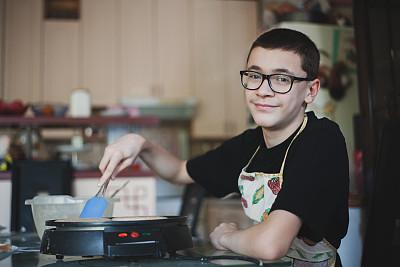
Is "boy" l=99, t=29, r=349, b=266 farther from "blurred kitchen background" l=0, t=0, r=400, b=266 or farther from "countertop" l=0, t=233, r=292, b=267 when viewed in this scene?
"blurred kitchen background" l=0, t=0, r=400, b=266

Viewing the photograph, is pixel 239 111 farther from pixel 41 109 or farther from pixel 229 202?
pixel 41 109

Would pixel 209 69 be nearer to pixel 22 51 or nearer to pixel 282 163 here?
pixel 22 51

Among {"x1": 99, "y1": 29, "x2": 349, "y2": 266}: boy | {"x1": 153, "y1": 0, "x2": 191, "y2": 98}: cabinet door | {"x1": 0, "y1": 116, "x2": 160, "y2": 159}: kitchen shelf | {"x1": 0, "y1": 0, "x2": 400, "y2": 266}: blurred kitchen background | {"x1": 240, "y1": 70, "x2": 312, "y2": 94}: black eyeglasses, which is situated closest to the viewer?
{"x1": 99, "y1": 29, "x2": 349, "y2": 266}: boy

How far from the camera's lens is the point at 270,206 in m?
1.03

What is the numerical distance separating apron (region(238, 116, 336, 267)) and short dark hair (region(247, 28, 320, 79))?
0.41 feet

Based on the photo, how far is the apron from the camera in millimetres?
1002

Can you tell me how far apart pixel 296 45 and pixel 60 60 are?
3583mm

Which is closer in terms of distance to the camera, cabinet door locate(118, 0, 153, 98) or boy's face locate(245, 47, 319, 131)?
boy's face locate(245, 47, 319, 131)

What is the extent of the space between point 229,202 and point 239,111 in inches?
44.0

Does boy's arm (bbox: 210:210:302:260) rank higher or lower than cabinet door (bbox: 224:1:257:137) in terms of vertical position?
lower

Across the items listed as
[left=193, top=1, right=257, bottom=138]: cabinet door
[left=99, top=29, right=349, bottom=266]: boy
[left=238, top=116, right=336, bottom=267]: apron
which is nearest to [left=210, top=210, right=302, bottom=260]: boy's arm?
[left=99, top=29, right=349, bottom=266]: boy

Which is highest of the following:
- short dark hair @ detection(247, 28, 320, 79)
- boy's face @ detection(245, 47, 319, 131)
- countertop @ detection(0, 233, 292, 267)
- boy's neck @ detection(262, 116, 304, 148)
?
short dark hair @ detection(247, 28, 320, 79)

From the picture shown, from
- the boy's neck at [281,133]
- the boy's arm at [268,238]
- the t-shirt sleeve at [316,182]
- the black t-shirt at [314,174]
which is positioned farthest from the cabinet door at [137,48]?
the boy's arm at [268,238]

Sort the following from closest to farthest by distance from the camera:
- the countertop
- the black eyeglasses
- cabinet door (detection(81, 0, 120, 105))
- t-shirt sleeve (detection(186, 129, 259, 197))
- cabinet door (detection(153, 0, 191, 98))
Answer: the countertop → the black eyeglasses → t-shirt sleeve (detection(186, 129, 259, 197)) → cabinet door (detection(81, 0, 120, 105)) → cabinet door (detection(153, 0, 191, 98))
